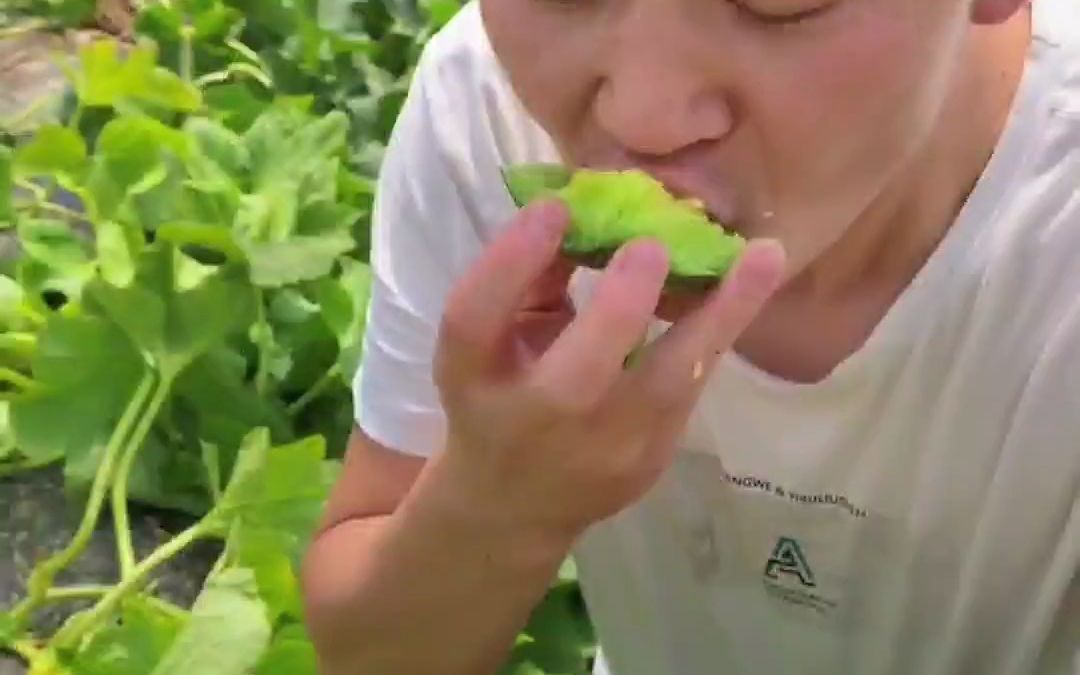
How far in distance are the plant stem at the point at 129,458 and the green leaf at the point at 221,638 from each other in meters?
0.19

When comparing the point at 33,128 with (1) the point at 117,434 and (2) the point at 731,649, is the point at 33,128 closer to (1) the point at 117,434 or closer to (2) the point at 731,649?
(1) the point at 117,434

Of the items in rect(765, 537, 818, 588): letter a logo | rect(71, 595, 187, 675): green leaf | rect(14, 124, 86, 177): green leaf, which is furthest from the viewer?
rect(14, 124, 86, 177): green leaf

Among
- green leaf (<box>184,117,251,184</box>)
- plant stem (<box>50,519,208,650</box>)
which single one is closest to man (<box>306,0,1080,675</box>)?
plant stem (<box>50,519,208,650</box>)

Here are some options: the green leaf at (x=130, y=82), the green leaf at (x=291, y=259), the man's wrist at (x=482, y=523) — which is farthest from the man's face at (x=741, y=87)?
the green leaf at (x=130, y=82)

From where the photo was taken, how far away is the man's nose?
0.49 metres

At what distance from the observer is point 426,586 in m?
0.67

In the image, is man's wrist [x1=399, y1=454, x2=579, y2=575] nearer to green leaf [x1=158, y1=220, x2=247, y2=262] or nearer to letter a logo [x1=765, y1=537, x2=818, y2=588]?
letter a logo [x1=765, y1=537, x2=818, y2=588]

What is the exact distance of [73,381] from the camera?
3.30 feet

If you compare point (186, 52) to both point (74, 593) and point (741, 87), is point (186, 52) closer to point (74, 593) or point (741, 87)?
point (74, 593)

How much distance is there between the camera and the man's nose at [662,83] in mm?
490

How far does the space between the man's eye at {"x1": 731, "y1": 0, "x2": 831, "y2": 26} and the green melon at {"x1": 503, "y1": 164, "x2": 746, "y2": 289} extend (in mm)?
61

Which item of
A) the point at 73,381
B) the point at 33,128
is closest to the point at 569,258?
the point at 73,381

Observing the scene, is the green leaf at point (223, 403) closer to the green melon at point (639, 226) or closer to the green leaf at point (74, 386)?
the green leaf at point (74, 386)

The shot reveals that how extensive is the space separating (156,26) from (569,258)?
99 centimetres
